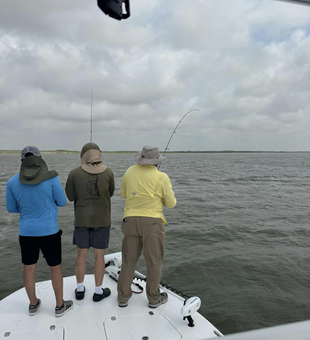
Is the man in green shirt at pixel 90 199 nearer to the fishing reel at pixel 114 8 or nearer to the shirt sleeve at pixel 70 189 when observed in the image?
the shirt sleeve at pixel 70 189

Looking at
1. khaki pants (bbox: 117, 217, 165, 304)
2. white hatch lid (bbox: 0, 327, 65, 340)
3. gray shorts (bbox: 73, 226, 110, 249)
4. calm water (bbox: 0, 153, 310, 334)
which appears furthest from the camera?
calm water (bbox: 0, 153, 310, 334)

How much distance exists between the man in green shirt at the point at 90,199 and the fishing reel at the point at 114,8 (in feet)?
5.95

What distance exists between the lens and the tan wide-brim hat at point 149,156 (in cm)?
311

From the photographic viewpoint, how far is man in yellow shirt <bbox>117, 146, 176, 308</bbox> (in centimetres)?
308

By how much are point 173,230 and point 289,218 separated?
492cm

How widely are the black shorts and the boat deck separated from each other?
2.00 feet

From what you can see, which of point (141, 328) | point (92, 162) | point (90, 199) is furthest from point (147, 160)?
point (141, 328)

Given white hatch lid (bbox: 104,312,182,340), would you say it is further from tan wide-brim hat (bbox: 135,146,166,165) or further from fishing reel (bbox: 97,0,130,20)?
fishing reel (bbox: 97,0,130,20)

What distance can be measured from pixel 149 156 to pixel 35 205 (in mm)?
1266

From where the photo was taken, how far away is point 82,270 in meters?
3.30

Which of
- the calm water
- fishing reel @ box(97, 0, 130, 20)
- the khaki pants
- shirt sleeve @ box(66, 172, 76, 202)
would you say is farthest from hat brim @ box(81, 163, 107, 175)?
the calm water

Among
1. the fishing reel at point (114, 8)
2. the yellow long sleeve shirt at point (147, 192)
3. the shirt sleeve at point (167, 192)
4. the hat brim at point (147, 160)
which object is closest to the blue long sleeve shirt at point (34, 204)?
the yellow long sleeve shirt at point (147, 192)

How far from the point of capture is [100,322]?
2934mm

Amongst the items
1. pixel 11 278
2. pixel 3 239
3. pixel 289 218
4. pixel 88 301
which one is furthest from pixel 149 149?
pixel 289 218
